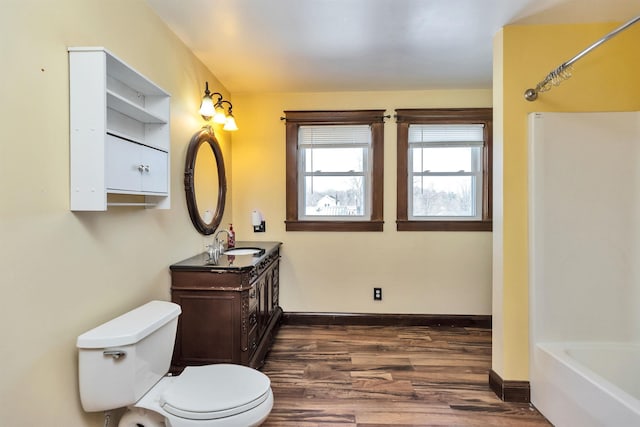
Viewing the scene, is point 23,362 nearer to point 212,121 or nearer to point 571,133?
point 212,121

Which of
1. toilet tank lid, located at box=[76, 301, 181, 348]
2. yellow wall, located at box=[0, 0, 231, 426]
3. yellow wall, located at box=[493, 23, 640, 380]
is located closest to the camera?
yellow wall, located at box=[0, 0, 231, 426]

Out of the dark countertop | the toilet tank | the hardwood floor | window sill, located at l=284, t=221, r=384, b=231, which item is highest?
window sill, located at l=284, t=221, r=384, b=231

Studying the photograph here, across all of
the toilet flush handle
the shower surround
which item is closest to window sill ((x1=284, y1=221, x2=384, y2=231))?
the shower surround

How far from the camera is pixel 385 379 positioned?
7.64ft

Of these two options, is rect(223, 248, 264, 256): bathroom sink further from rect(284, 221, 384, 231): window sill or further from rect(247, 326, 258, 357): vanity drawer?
rect(247, 326, 258, 357): vanity drawer

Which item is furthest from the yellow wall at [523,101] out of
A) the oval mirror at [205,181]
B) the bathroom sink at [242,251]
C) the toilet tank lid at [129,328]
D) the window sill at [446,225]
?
the oval mirror at [205,181]

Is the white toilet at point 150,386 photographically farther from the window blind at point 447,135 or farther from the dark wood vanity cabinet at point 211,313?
the window blind at point 447,135

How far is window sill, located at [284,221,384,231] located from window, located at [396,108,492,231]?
268 mm

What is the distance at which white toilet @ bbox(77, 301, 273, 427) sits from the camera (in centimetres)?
128

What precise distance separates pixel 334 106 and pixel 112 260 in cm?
246

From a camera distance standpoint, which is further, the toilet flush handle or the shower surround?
the shower surround

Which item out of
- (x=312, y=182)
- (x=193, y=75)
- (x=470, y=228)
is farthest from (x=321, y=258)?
(x=193, y=75)

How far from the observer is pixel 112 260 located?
156 cm

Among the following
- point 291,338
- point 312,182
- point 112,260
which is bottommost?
point 291,338
